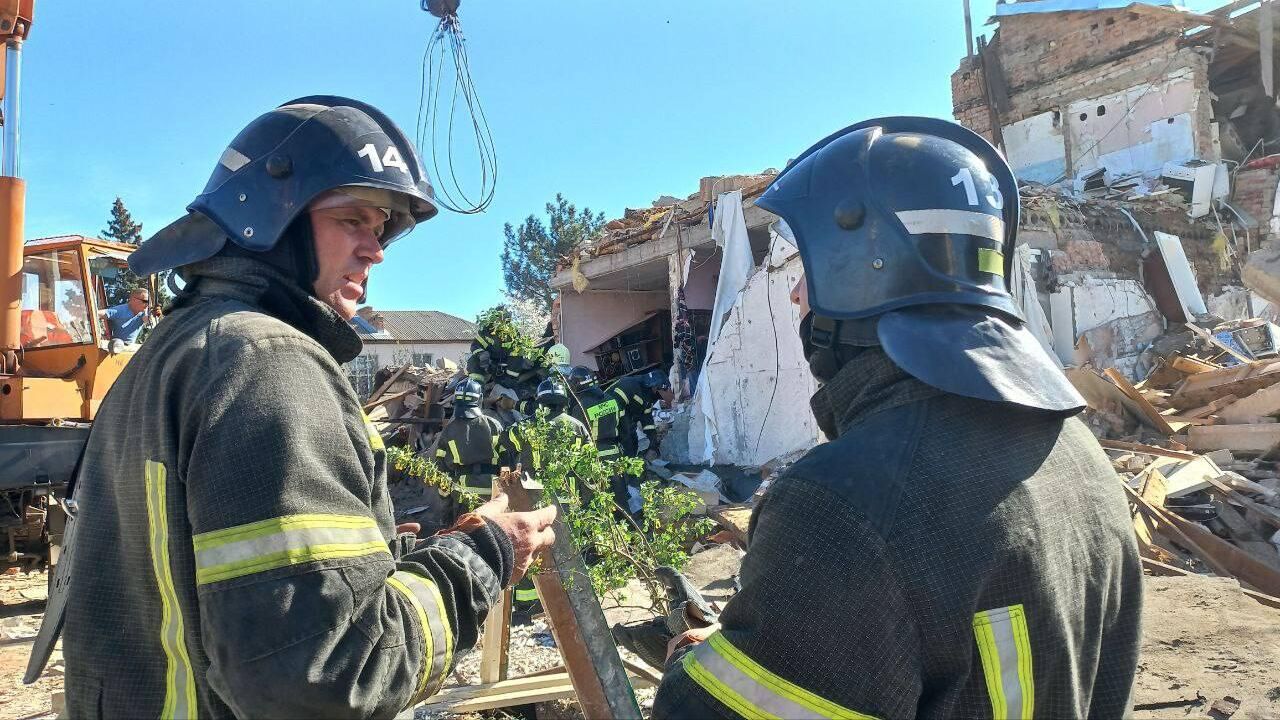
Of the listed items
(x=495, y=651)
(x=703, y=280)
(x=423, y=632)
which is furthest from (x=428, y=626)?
(x=703, y=280)

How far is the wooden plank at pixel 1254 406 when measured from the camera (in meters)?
8.05

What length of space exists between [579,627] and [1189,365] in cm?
1009

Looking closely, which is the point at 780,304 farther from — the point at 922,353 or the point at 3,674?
the point at 922,353

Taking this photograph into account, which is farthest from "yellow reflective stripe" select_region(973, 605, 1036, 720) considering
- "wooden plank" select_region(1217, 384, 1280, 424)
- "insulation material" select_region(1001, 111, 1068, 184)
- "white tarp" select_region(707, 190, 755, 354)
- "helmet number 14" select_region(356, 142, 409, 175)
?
"insulation material" select_region(1001, 111, 1068, 184)

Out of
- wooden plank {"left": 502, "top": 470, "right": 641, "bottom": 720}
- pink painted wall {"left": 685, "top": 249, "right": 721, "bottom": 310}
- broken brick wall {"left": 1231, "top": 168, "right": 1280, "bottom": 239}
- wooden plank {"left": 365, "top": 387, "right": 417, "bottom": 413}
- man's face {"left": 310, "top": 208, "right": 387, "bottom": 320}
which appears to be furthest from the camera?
broken brick wall {"left": 1231, "top": 168, "right": 1280, "bottom": 239}

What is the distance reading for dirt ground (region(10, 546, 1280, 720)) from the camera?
335 cm

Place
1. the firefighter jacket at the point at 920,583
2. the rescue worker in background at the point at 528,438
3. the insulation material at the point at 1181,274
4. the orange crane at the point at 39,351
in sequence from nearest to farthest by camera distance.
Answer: the firefighter jacket at the point at 920,583 → the rescue worker in background at the point at 528,438 → the orange crane at the point at 39,351 → the insulation material at the point at 1181,274

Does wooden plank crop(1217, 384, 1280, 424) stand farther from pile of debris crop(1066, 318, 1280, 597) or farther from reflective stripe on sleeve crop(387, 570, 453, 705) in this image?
reflective stripe on sleeve crop(387, 570, 453, 705)

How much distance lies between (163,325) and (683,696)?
127 cm

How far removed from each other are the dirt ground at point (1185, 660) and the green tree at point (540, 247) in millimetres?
39871

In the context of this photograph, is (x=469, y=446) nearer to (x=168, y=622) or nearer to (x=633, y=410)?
(x=633, y=410)

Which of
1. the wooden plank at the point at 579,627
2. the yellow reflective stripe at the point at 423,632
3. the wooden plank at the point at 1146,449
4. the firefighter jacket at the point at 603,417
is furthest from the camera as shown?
the firefighter jacket at the point at 603,417

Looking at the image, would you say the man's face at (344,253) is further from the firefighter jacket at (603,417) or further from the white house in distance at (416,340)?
the white house in distance at (416,340)

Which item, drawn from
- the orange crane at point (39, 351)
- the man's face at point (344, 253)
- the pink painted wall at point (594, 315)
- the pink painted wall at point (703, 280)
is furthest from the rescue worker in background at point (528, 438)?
the pink painted wall at point (594, 315)
